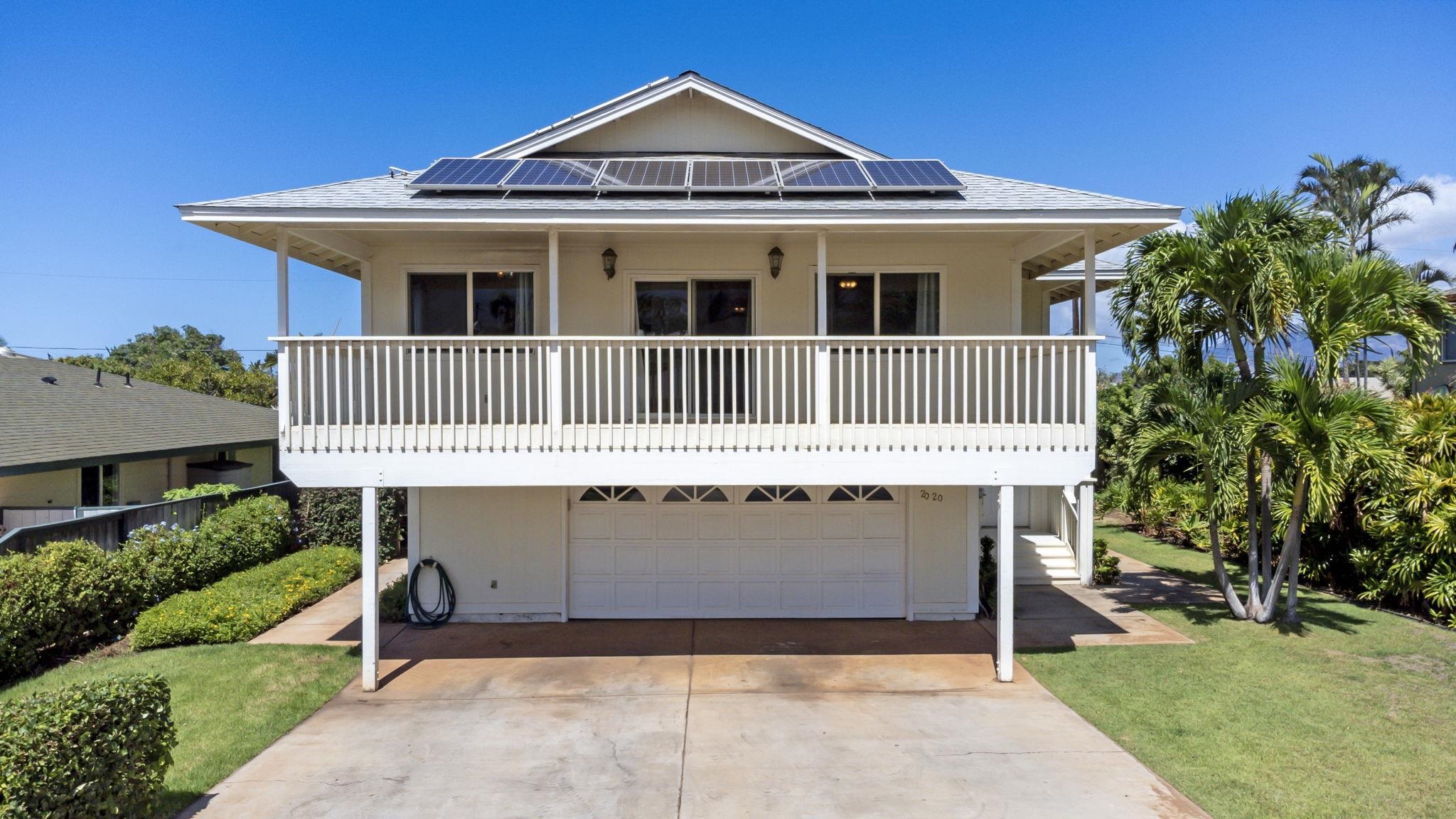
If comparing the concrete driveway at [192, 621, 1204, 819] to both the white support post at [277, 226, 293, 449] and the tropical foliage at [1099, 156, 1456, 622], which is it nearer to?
the white support post at [277, 226, 293, 449]

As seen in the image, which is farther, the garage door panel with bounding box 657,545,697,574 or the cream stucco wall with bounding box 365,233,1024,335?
the garage door panel with bounding box 657,545,697,574

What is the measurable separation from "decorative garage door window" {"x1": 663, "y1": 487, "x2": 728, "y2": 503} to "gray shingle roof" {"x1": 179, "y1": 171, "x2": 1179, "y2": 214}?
3841mm

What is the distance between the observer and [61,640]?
9008 mm

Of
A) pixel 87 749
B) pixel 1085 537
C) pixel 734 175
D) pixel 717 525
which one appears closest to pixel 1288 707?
pixel 1085 537

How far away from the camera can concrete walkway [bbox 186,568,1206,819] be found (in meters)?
5.83

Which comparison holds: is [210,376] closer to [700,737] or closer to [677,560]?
[677,560]

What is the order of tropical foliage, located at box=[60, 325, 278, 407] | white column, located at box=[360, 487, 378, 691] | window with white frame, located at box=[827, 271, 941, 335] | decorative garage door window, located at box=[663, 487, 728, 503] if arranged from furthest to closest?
tropical foliage, located at box=[60, 325, 278, 407] → decorative garage door window, located at box=[663, 487, 728, 503] → window with white frame, located at box=[827, 271, 941, 335] → white column, located at box=[360, 487, 378, 691]

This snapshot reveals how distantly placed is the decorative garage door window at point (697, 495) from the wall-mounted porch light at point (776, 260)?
2.98m

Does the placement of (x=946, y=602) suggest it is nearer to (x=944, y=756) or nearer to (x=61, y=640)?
(x=944, y=756)

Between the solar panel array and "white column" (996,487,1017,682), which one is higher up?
the solar panel array

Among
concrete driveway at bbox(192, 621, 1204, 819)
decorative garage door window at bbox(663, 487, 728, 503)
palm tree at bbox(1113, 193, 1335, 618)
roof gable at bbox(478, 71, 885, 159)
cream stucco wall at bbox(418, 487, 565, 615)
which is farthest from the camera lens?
roof gable at bbox(478, 71, 885, 159)

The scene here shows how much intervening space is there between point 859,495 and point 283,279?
7376mm

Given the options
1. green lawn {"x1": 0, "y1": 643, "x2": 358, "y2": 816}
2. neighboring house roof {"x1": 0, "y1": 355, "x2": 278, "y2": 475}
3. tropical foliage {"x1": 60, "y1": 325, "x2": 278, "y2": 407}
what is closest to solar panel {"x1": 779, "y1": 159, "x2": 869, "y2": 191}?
green lawn {"x1": 0, "y1": 643, "x2": 358, "y2": 816}

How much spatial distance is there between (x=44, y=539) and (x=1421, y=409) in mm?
17855
